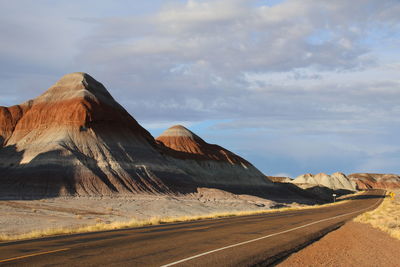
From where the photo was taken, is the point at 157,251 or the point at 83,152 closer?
the point at 157,251

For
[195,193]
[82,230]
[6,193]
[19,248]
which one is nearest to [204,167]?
[195,193]

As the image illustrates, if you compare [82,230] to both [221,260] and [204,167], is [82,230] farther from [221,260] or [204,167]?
[204,167]

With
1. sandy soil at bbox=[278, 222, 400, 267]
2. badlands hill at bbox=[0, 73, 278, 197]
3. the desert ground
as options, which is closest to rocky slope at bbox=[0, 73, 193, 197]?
badlands hill at bbox=[0, 73, 278, 197]

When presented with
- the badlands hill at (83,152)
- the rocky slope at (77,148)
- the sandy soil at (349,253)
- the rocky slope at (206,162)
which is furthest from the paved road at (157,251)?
the rocky slope at (206,162)

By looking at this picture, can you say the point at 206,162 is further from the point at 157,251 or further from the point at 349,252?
the point at 157,251

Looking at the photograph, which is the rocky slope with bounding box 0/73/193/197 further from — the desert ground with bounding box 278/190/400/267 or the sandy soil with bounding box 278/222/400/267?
the sandy soil with bounding box 278/222/400/267

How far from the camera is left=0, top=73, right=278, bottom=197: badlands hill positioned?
6744 cm

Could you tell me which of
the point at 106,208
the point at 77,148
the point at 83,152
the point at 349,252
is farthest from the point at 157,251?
the point at 77,148

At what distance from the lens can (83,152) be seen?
74875 millimetres

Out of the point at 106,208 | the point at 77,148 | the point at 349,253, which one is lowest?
the point at 349,253

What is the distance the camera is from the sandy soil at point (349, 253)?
38.8 feet

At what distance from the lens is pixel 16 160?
A: 7300 cm

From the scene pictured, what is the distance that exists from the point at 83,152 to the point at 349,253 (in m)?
66.0

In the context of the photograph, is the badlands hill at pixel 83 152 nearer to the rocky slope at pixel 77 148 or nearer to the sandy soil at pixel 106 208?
the rocky slope at pixel 77 148
